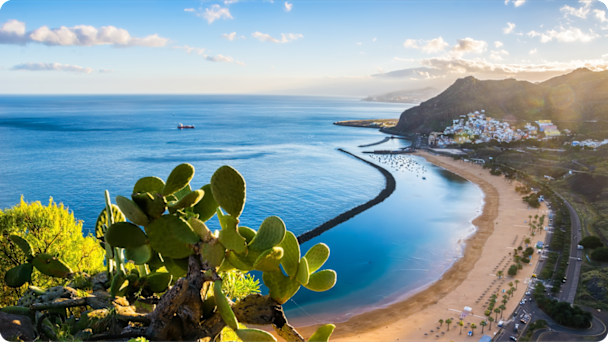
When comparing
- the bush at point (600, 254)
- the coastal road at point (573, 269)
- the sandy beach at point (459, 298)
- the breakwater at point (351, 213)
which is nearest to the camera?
the sandy beach at point (459, 298)

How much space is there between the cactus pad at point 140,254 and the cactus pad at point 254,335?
4.03 feet

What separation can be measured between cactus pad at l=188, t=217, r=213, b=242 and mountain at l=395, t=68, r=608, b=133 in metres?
113

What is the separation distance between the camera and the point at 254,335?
2.90m

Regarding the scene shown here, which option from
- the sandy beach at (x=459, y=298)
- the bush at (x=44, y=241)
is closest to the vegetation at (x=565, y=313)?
the sandy beach at (x=459, y=298)

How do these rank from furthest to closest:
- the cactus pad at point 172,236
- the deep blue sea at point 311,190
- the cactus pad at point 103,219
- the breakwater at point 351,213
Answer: the breakwater at point 351,213
the deep blue sea at point 311,190
the cactus pad at point 103,219
the cactus pad at point 172,236

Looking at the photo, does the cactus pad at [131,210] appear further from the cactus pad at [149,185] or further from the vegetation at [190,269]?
the cactus pad at [149,185]

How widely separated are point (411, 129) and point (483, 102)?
27.2m

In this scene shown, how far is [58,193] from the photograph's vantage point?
43.9 meters

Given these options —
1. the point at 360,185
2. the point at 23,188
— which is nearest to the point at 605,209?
the point at 360,185

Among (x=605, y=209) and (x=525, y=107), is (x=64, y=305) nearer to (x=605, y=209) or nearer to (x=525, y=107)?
(x=605, y=209)

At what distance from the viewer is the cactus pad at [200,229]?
3.05 m

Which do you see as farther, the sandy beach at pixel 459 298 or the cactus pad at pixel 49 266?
the sandy beach at pixel 459 298

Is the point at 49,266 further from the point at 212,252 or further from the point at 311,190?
the point at 311,190

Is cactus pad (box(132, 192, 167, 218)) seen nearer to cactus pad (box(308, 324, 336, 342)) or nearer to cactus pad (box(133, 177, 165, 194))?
cactus pad (box(133, 177, 165, 194))
